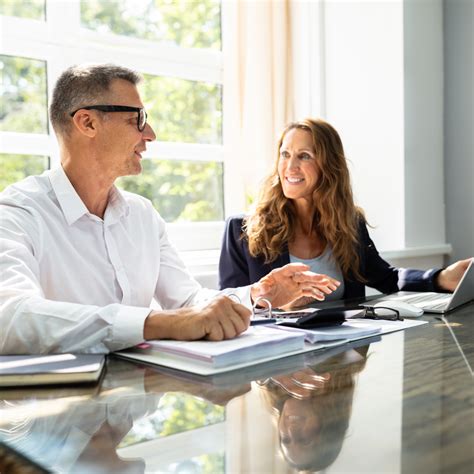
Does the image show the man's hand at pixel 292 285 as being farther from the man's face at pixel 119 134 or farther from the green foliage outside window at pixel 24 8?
the green foliage outside window at pixel 24 8

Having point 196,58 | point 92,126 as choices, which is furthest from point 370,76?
point 92,126

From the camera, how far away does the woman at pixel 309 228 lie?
255cm

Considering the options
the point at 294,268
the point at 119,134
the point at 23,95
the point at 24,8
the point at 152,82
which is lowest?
the point at 294,268

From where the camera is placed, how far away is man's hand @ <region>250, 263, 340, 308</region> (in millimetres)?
1710

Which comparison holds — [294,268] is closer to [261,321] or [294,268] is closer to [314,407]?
[261,321]

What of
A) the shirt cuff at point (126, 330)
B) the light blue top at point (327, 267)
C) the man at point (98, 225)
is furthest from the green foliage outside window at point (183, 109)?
the shirt cuff at point (126, 330)

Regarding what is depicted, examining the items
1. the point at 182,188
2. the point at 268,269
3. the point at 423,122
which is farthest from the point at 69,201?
the point at 423,122

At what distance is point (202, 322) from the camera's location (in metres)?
1.16

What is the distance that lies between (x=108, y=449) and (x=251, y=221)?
195 cm

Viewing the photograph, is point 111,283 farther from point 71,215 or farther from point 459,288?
point 459,288

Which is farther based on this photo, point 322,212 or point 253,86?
point 253,86

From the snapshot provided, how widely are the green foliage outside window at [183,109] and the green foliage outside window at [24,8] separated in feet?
1.92

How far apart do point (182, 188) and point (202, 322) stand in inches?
89.1

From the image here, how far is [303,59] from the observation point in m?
3.56
